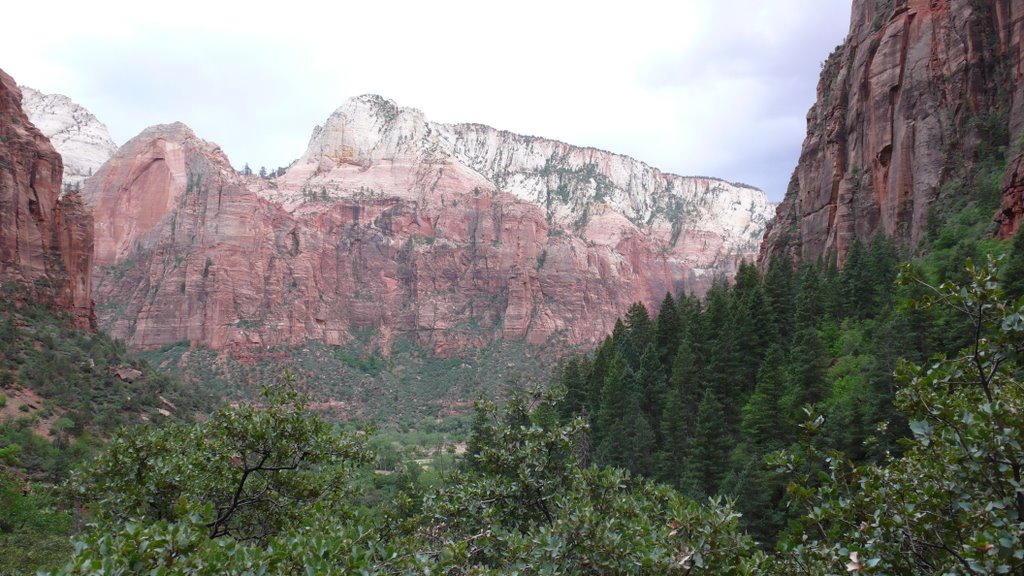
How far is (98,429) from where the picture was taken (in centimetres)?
3284

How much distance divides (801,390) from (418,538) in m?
25.1

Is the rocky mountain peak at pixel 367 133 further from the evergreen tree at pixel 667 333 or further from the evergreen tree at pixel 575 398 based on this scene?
the evergreen tree at pixel 667 333

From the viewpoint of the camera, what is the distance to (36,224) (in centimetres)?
4388

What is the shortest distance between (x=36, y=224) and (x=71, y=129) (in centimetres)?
15535

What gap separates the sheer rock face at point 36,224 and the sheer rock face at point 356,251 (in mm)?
58960

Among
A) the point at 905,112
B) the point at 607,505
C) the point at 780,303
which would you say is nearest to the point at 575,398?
the point at 780,303

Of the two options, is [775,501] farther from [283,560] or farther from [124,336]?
[124,336]

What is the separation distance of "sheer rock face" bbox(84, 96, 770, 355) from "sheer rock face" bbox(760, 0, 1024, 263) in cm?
7874

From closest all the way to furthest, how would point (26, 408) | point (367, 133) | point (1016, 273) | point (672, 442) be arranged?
point (1016, 273), point (26, 408), point (672, 442), point (367, 133)

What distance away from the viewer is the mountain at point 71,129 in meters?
154

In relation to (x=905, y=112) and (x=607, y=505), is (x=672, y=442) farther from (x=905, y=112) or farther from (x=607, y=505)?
(x=905, y=112)

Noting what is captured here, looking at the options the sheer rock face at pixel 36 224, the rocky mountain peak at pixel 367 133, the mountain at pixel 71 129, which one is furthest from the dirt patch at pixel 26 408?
the mountain at pixel 71 129

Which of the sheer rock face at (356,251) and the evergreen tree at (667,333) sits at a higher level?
the sheer rock face at (356,251)

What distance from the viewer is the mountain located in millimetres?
153512
